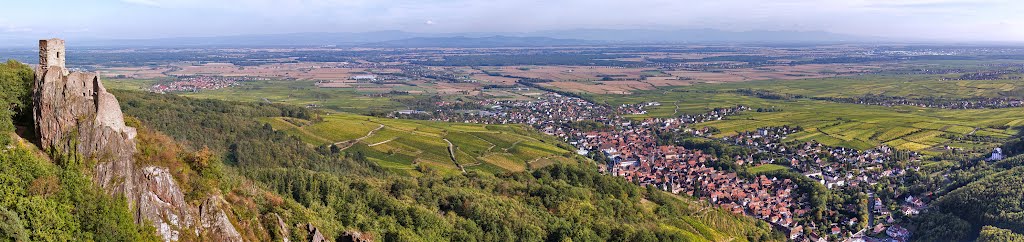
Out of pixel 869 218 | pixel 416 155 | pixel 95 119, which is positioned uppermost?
pixel 95 119

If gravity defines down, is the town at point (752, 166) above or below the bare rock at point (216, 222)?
below

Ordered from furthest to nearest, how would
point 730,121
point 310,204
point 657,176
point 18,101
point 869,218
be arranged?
point 730,121, point 657,176, point 869,218, point 310,204, point 18,101

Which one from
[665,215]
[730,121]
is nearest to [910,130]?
[730,121]

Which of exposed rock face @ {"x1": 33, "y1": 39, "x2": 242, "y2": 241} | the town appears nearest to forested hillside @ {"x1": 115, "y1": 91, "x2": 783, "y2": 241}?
exposed rock face @ {"x1": 33, "y1": 39, "x2": 242, "y2": 241}

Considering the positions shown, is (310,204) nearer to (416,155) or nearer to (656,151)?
(416,155)

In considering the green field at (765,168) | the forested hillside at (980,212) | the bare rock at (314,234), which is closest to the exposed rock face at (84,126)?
the bare rock at (314,234)

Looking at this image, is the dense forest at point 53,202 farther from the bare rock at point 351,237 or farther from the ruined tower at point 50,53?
the bare rock at point 351,237
